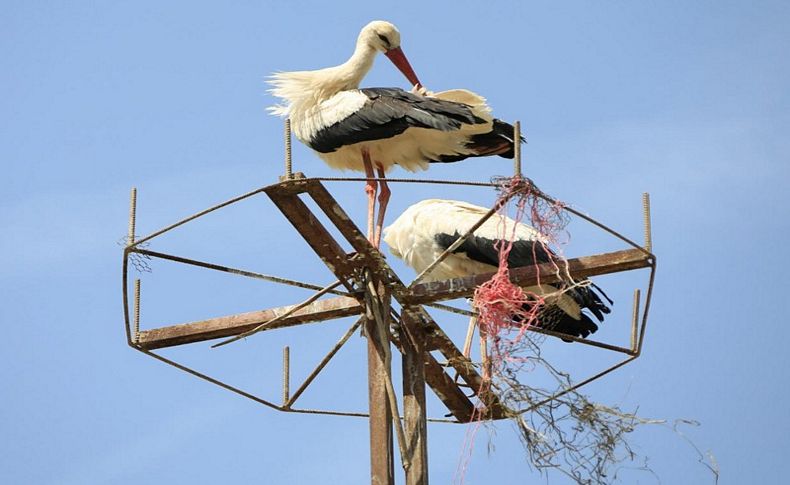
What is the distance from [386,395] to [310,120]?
125 inches

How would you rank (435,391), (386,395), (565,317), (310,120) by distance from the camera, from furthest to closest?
(565,317)
(310,120)
(435,391)
(386,395)

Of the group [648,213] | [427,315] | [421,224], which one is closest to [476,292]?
[427,315]

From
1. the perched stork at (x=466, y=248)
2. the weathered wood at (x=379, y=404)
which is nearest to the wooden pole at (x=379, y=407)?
the weathered wood at (x=379, y=404)

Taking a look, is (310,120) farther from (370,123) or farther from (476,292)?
(476,292)

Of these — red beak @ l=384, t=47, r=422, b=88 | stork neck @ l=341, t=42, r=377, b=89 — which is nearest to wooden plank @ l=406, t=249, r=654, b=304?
stork neck @ l=341, t=42, r=377, b=89

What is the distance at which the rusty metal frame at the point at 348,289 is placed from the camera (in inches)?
411

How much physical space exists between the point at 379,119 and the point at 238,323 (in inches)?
84.3

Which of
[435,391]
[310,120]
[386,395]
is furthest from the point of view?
[310,120]

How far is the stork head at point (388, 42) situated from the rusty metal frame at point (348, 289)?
291 centimetres

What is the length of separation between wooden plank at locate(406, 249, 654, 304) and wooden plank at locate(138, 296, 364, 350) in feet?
1.41

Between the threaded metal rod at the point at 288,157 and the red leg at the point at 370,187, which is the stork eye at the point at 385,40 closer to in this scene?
the red leg at the point at 370,187

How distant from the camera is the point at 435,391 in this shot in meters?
12.2

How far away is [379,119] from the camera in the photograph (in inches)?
502

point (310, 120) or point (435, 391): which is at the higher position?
point (310, 120)
